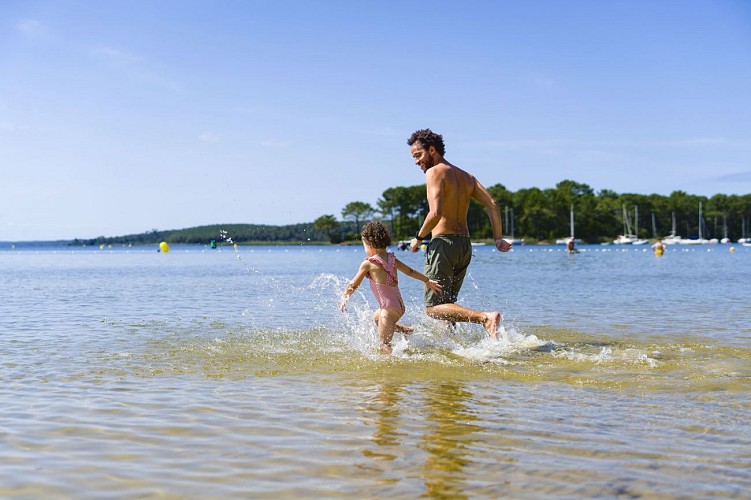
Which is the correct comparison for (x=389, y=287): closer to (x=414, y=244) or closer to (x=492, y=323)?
(x=414, y=244)

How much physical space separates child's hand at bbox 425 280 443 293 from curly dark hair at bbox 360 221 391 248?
70 cm

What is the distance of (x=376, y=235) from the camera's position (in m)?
8.25

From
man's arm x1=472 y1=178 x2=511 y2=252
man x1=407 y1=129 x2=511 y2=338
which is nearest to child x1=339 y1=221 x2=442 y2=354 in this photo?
man x1=407 y1=129 x2=511 y2=338

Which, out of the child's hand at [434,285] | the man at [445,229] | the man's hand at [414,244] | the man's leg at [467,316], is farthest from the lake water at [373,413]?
the man's hand at [414,244]

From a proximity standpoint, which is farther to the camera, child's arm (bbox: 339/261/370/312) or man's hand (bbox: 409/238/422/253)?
child's arm (bbox: 339/261/370/312)


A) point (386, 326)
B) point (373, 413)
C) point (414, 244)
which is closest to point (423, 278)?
point (414, 244)

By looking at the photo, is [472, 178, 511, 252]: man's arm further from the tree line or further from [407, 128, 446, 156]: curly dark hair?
the tree line

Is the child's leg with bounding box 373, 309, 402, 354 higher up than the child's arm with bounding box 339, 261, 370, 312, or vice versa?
the child's arm with bounding box 339, 261, 370, 312

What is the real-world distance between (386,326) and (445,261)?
1074mm

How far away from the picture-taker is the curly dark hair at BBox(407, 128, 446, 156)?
346 inches

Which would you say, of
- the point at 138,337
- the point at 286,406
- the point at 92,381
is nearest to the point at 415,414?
the point at 286,406

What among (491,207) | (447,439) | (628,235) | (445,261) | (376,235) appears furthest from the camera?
(628,235)

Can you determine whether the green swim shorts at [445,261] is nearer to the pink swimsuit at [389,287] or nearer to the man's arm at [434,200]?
the man's arm at [434,200]

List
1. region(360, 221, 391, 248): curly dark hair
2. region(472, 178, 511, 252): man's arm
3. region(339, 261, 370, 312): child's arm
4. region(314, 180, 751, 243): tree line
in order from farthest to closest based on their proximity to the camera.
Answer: region(314, 180, 751, 243): tree line
region(472, 178, 511, 252): man's arm
region(360, 221, 391, 248): curly dark hair
region(339, 261, 370, 312): child's arm
